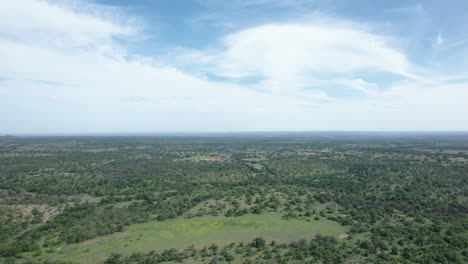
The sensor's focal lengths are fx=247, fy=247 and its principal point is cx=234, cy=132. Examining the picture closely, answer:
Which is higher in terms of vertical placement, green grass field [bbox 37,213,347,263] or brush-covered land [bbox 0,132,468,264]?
brush-covered land [bbox 0,132,468,264]

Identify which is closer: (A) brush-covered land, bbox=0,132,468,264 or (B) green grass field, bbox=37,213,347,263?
(A) brush-covered land, bbox=0,132,468,264

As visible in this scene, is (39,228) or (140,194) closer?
(39,228)

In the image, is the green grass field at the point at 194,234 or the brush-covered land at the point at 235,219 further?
the green grass field at the point at 194,234

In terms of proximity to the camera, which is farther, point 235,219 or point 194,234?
point 235,219

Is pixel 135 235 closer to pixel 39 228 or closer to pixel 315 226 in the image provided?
pixel 39 228

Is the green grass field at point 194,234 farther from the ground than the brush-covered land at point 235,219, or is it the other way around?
the brush-covered land at point 235,219

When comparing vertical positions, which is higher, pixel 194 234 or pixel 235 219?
pixel 235 219

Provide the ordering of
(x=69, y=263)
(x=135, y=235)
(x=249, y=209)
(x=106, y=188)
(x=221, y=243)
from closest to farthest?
(x=69, y=263)
(x=221, y=243)
(x=135, y=235)
(x=249, y=209)
(x=106, y=188)

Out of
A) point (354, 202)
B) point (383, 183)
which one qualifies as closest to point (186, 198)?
point (354, 202)
